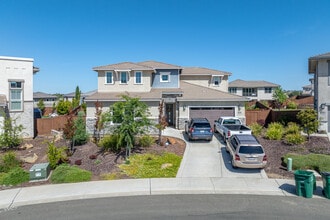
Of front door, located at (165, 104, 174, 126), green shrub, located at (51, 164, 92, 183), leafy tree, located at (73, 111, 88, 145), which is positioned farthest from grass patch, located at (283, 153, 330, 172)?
front door, located at (165, 104, 174, 126)

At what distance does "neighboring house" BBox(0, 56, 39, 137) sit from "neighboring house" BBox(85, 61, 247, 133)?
5057mm

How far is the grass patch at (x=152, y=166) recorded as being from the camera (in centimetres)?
1243

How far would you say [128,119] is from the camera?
14938mm

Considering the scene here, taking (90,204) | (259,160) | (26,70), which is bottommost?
(90,204)

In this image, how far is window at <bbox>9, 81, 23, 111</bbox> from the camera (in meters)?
19.7

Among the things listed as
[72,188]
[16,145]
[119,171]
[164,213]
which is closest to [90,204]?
[72,188]

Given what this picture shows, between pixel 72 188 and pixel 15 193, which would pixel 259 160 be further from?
pixel 15 193

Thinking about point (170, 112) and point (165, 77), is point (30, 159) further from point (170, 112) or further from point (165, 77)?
point (165, 77)

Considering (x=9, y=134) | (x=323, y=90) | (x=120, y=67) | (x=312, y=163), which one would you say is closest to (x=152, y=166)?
(x=312, y=163)

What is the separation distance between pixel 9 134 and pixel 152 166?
40.4ft

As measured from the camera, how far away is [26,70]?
2011cm

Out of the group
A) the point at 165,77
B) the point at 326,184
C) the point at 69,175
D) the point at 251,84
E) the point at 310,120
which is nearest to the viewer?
the point at 326,184

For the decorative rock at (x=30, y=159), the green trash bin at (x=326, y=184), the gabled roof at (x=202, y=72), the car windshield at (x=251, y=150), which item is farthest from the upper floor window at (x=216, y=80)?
the decorative rock at (x=30, y=159)

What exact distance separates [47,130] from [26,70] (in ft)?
20.2
